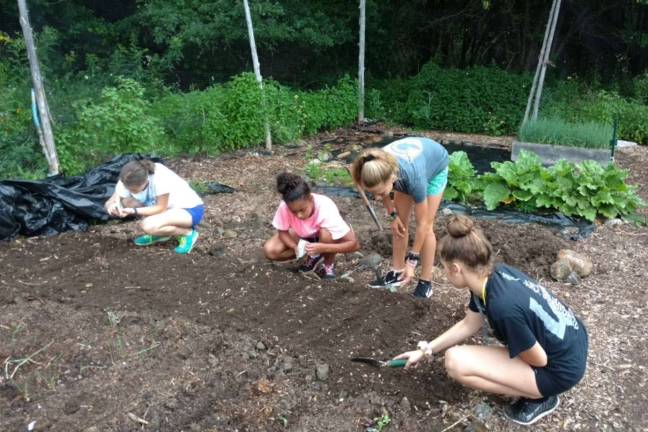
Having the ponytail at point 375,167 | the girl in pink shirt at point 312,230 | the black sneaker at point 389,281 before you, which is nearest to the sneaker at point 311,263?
the girl in pink shirt at point 312,230

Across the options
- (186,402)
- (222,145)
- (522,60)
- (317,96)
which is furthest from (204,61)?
(186,402)

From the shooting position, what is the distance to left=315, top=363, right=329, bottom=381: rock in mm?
2859

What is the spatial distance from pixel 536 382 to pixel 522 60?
37.7 ft

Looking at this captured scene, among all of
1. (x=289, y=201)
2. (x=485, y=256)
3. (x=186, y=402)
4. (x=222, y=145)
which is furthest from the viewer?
(x=222, y=145)

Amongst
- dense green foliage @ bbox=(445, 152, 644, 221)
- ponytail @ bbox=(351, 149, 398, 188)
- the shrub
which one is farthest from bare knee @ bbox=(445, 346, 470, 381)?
the shrub

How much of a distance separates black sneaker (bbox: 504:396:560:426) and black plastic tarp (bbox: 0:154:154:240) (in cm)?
392

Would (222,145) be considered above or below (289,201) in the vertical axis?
below

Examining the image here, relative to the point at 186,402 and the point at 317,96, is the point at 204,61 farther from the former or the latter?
the point at 186,402

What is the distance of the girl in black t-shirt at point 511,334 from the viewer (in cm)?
228

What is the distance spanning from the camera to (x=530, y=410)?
102 inches

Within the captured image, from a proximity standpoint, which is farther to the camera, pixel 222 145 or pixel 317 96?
pixel 317 96

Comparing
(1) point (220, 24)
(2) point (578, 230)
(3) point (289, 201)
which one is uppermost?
(1) point (220, 24)

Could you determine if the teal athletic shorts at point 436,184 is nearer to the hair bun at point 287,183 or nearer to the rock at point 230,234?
the hair bun at point 287,183

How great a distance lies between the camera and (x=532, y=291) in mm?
2338
